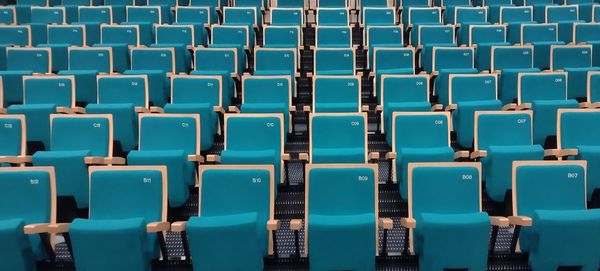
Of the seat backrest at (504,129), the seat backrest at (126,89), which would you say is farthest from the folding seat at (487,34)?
the seat backrest at (126,89)

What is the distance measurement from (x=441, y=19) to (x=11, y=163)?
6.03 ft

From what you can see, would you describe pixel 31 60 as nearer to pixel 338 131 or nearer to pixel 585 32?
pixel 338 131

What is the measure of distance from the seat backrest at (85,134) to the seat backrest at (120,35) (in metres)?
0.86

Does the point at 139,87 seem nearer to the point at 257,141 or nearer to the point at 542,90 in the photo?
the point at 257,141

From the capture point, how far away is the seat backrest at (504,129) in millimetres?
1187

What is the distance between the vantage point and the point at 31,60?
1744 mm

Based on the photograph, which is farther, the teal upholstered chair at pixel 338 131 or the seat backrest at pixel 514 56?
the seat backrest at pixel 514 56

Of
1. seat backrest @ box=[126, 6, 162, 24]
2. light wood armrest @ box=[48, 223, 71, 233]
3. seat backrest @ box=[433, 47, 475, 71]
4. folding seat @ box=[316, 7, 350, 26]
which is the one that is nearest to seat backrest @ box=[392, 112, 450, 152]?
seat backrest @ box=[433, 47, 475, 71]

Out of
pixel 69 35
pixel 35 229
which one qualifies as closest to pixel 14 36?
pixel 69 35

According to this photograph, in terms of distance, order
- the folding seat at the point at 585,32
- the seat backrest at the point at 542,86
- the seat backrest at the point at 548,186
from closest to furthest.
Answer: the seat backrest at the point at 548,186, the seat backrest at the point at 542,86, the folding seat at the point at 585,32

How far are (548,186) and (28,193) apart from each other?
912mm

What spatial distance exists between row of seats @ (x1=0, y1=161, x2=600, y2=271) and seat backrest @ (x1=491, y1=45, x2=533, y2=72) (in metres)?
0.82

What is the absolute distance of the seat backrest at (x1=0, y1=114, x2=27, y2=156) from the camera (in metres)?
1.19

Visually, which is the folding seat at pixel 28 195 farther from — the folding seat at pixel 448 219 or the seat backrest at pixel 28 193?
the folding seat at pixel 448 219
